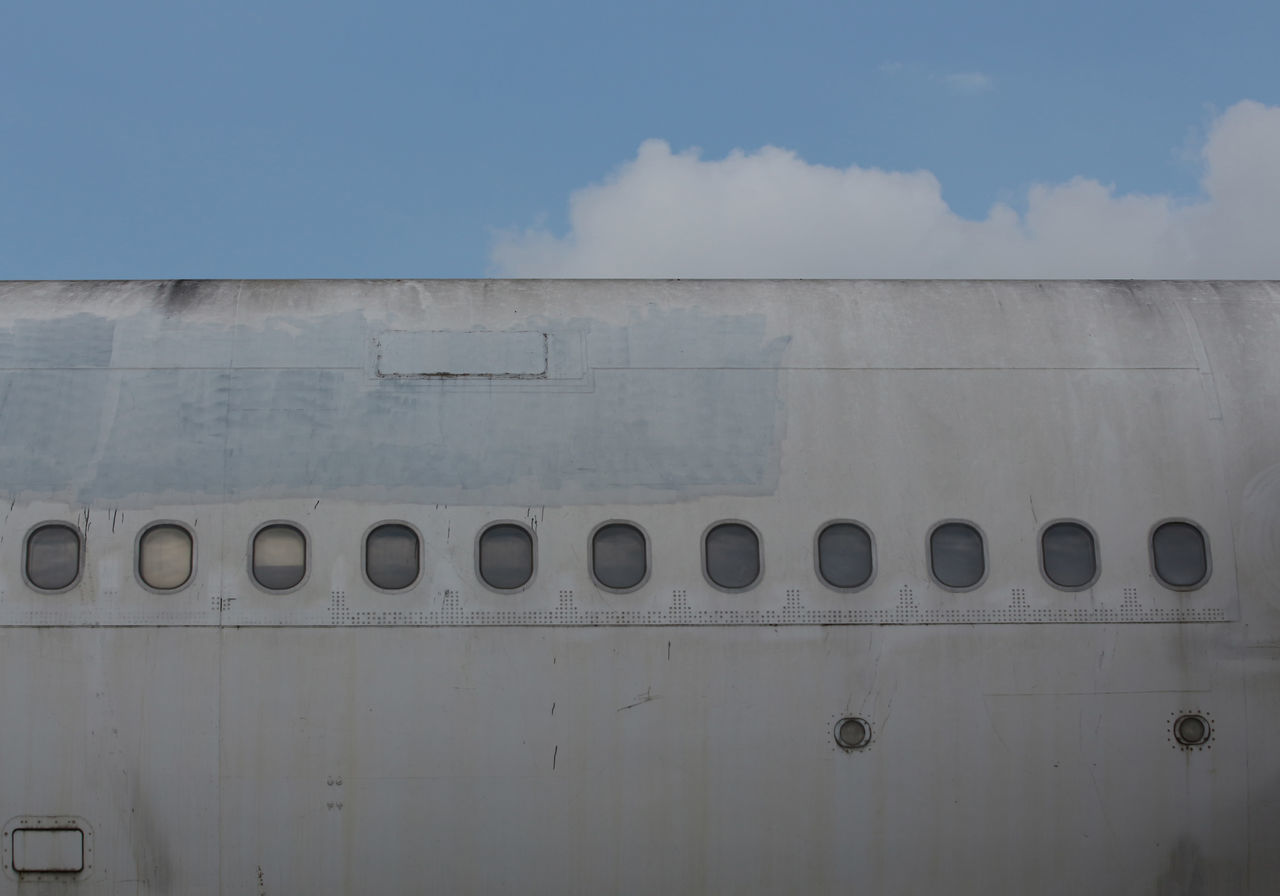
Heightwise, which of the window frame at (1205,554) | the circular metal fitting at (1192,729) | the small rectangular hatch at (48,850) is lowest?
the small rectangular hatch at (48,850)

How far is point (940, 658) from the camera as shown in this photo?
1041 centimetres

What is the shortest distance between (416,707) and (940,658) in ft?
12.8

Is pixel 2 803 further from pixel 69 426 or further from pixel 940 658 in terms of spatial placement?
pixel 940 658

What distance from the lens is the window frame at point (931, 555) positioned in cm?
1055

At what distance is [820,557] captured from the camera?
1056cm

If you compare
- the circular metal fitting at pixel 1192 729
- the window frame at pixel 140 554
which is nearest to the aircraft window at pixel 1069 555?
the circular metal fitting at pixel 1192 729

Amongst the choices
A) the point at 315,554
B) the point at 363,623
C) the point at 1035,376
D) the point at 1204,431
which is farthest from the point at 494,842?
the point at 1204,431

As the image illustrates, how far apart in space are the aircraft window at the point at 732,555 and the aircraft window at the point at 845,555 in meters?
0.51

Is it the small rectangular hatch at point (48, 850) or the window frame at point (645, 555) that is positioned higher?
the window frame at point (645, 555)

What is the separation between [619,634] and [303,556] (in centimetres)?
243

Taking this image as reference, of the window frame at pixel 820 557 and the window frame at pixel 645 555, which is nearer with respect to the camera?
the window frame at pixel 645 555

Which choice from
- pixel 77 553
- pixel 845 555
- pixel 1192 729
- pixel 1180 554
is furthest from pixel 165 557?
pixel 1192 729

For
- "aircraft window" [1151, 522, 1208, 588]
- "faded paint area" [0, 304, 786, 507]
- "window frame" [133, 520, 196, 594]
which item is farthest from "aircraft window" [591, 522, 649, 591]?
"aircraft window" [1151, 522, 1208, 588]

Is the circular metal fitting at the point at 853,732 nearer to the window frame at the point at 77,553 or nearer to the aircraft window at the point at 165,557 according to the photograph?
the aircraft window at the point at 165,557
